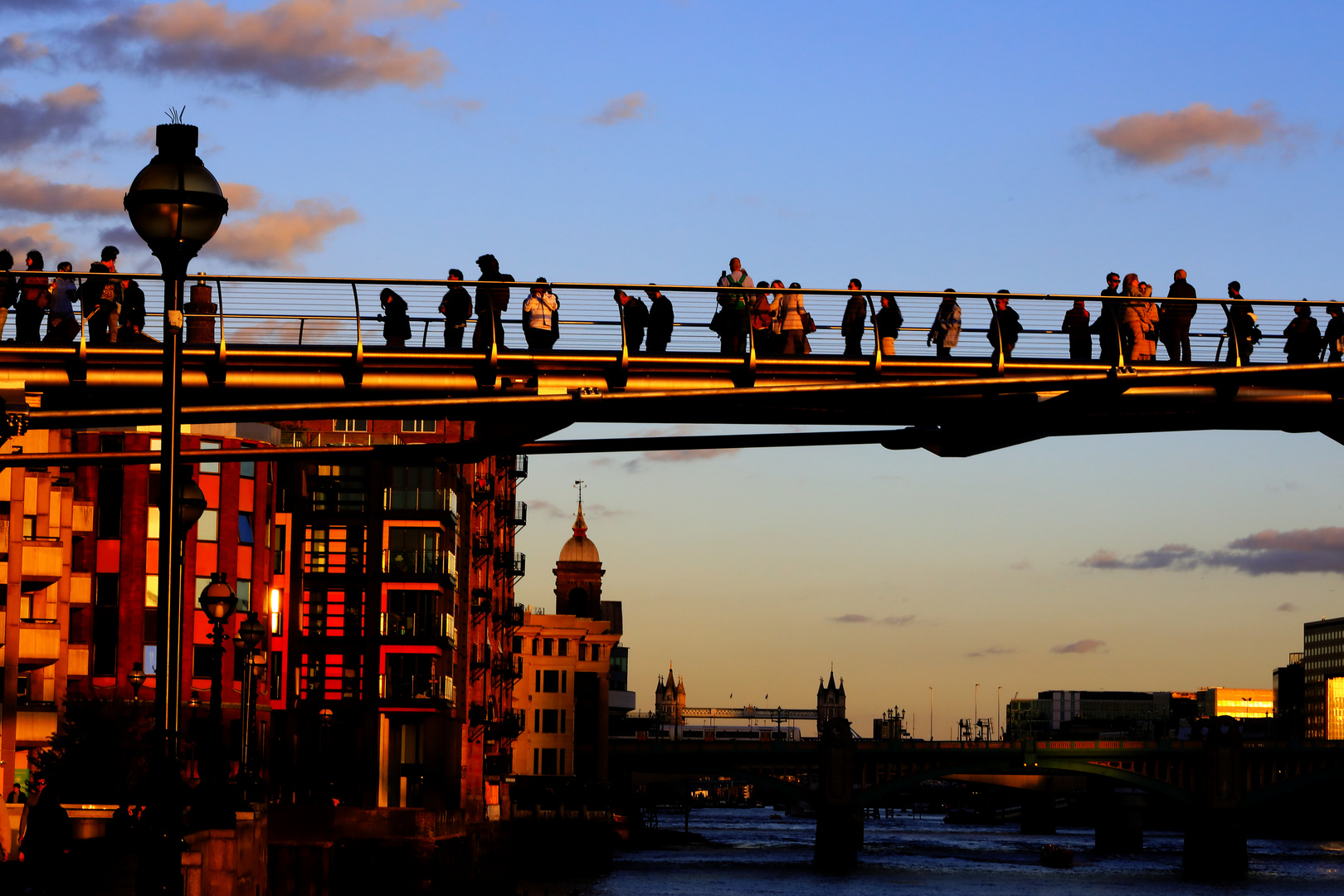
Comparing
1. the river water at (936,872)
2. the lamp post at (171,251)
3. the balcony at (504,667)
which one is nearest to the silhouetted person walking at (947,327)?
the lamp post at (171,251)

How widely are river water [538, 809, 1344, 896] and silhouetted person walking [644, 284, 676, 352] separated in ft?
195

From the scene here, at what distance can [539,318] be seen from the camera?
30.0 meters

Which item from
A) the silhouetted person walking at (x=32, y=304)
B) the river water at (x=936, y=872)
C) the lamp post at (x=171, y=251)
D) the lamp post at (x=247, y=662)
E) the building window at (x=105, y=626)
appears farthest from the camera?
the river water at (x=936, y=872)

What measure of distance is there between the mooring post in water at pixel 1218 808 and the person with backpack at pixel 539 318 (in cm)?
10511

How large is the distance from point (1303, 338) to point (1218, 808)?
10597 cm

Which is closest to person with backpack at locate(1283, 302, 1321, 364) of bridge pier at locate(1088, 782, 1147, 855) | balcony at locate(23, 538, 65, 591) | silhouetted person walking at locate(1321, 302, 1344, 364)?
silhouetted person walking at locate(1321, 302, 1344, 364)

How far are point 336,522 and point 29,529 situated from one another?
3233 cm

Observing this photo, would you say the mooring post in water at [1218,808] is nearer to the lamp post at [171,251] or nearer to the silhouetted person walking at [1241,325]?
the silhouetted person walking at [1241,325]

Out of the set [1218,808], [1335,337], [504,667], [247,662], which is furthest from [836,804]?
[1335,337]

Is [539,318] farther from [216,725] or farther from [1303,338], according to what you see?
[1303,338]

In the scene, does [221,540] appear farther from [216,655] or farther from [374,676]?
[216,655]

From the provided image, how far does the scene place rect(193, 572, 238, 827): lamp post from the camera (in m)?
27.1

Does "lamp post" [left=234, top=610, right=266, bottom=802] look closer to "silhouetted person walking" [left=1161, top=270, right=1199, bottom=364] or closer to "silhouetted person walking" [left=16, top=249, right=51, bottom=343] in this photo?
"silhouetted person walking" [left=16, top=249, right=51, bottom=343]

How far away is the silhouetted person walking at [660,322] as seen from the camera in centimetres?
3081
